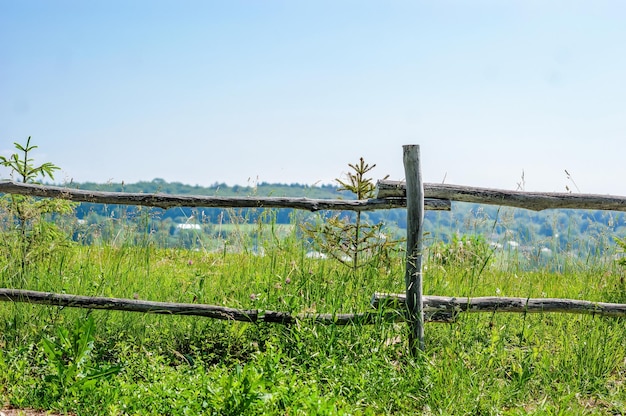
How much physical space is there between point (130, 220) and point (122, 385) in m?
3.23

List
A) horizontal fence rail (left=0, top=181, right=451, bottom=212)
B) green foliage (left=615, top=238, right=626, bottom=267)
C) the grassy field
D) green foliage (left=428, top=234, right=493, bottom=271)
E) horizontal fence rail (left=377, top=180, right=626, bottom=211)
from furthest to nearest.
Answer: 1. green foliage (left=428, top=234, right=493, bottom=271)
2. green foliage (left=615, top=238, right=626, bottom=267)
3. horizontal fence rail (left=0, top=181, right=451, bottom=212)
4. horizontal fence rail (left=377, top=180, right=626, bottom=211)
5. the grassy field

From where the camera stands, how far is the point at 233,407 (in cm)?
394

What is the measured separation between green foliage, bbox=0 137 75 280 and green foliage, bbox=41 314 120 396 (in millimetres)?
2022

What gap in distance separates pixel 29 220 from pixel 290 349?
126 inches

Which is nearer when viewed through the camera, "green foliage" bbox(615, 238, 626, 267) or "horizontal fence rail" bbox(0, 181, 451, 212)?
"horizontal fence rail" bbox(0, 181, 451, 212)

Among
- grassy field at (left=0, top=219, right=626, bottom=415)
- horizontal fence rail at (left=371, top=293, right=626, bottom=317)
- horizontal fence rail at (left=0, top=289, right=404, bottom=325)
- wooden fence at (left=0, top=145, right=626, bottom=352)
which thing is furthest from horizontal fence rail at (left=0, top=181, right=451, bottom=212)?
→ horizontal fence rail at (left=0, top=289, right=404, bottom=325)

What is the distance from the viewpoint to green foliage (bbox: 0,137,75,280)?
262 inches

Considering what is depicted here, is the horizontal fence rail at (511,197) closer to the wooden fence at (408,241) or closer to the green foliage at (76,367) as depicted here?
the wooden fence at (408,241)

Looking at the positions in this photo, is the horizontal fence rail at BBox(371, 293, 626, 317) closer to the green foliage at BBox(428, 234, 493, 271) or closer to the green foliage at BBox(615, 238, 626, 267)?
the green foliage at BBox(615, 238, 626, 267)

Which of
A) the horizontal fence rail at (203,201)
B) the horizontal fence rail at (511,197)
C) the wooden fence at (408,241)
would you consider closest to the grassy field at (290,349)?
the wooden fence at (408,241)

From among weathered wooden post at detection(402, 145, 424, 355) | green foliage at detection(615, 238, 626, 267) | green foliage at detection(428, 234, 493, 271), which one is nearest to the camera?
weathered wooden post at detection(402, 145, 424, 355)

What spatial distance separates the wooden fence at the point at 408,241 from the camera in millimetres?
5496

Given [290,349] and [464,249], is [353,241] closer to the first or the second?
[290,349]

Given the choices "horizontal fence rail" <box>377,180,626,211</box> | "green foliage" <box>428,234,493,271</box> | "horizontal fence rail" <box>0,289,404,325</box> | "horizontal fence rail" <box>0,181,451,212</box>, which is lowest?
"horizontal fence rail" <box>0,289,404,325</box>
